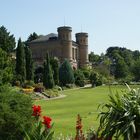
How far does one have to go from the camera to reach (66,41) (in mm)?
91125

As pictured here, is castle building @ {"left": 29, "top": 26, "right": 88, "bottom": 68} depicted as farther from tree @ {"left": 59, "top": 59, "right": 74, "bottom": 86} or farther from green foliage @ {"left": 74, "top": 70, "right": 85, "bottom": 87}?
tree @ {"left": 59, "top": 59, "right": 74, "bottom": 86}

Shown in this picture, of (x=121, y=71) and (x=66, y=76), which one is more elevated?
(x=121, y=71)

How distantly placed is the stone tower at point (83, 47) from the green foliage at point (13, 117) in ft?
288

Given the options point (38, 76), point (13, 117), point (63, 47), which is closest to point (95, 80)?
point (38, 76)

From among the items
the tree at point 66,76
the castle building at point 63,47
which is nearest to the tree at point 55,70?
the tree at point 66,76

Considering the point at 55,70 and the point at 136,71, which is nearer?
the point at 55,70

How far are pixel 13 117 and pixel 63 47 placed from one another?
265 feet

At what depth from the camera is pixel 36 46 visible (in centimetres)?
9456

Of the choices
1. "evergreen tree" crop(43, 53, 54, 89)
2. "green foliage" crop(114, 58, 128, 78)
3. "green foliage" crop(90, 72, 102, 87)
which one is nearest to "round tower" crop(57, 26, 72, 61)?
"green foliage" crop(114, 58, 128, 78)

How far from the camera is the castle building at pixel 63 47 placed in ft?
298

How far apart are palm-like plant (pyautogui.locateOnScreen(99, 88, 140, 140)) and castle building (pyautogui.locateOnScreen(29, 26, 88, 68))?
79.8 m

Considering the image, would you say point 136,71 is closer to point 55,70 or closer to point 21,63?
point 55,70

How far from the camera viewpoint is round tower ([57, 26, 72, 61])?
90.4 metres

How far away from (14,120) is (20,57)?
45.0 metres
